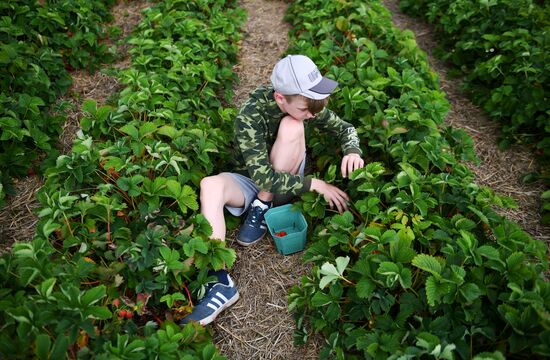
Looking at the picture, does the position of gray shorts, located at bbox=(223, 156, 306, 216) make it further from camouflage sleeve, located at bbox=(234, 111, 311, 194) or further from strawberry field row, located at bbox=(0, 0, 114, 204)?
strawberry field row, located at bbox=(0, 0, 114, 204)

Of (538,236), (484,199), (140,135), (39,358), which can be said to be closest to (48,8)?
(140,135)

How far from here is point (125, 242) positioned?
220 centimetres

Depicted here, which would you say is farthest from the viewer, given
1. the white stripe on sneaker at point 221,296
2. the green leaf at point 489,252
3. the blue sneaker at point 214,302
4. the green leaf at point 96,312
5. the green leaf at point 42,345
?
the white stripe on sneaker at point 221,296

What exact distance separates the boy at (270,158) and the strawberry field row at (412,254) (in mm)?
144

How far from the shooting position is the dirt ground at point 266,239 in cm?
235

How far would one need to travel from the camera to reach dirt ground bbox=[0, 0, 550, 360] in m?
2.35

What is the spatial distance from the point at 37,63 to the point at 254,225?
2.30 m

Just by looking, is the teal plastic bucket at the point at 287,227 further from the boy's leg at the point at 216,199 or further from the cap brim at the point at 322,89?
the cap brim at the point at 322,89

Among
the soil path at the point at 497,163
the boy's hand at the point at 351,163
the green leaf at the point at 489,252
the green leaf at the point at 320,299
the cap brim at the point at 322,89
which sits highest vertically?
the cap brim at the point at 322,89

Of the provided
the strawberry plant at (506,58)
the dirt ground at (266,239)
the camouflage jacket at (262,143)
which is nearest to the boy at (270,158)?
the camouflage jacket at (262,143)

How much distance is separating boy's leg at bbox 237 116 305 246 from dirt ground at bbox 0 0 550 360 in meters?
0.11

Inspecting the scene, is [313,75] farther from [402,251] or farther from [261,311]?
[261,311]

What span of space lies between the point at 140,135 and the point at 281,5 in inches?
126

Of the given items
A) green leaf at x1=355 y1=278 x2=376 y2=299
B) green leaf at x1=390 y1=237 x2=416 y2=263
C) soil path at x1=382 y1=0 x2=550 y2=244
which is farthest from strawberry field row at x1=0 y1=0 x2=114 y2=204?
soil path at x1=382 y1=0 x2=550 y2=244
